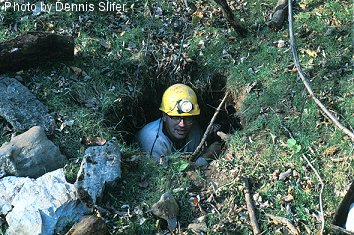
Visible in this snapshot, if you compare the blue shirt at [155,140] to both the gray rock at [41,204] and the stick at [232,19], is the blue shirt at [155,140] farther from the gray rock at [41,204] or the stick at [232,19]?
the gray rock at [41,204]

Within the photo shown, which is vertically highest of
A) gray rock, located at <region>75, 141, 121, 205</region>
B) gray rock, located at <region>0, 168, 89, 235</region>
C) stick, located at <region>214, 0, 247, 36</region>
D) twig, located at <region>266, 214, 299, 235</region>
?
stick, located at <region>214, 0, 247, 36</region>

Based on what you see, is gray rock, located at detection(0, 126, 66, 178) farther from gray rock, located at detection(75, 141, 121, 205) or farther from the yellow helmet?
the yellow helmet

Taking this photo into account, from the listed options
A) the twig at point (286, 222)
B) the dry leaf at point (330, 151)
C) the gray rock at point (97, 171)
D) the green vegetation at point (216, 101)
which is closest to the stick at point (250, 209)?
the green vegetation at point (216, 101)

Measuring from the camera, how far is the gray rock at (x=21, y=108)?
249 inches

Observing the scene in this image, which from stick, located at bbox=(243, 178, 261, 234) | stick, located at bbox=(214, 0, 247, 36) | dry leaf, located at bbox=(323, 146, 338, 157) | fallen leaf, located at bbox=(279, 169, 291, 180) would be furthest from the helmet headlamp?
dry leaf, located at bbox=(323, 146, 338, 157)

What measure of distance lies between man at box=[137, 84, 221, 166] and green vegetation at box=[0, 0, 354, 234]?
0.30 meters

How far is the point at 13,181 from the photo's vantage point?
5.61 m

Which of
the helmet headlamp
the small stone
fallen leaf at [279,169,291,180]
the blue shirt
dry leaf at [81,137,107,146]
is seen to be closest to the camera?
the small stone

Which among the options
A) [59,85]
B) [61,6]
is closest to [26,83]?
[59,85]

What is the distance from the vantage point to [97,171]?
5.65 metres

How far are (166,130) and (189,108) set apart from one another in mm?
606

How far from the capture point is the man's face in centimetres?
760

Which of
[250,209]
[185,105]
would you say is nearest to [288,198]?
[250,209]

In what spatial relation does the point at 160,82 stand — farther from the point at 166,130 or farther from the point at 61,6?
the point at 61,6
